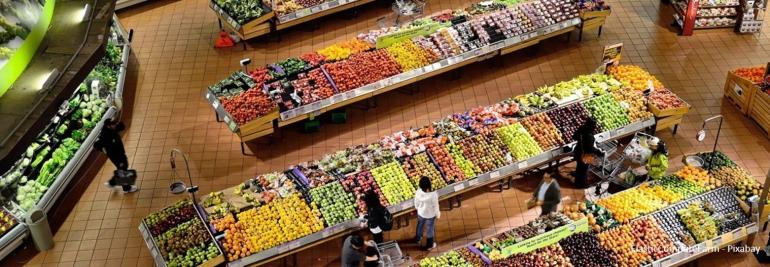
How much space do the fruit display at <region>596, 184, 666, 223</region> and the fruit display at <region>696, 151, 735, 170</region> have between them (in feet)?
3.86

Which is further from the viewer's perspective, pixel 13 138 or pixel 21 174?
pixel 21 174

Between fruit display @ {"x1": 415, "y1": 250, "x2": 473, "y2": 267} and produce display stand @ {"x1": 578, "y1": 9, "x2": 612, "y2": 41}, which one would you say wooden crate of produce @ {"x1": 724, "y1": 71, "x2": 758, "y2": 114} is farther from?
fruit display @ {"x1": 415, "y1": 250, "x2": 473, "y2": 267}

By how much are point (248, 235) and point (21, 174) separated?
3.61 metres

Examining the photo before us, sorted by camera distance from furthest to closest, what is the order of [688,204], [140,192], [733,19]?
[733,19] → [140,192] → [688,204]

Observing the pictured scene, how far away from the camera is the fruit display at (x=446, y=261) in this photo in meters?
10.3

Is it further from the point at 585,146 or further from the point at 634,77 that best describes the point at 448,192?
the point at 634,77

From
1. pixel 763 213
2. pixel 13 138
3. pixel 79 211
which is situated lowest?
pixel 79 211

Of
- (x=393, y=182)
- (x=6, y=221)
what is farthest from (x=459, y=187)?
(x=6, y=221)

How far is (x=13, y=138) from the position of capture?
10398 millimetres

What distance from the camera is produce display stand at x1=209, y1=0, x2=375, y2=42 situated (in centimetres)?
1542

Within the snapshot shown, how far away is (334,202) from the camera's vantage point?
11.4m

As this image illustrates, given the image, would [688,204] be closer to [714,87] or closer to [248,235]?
[714,87]

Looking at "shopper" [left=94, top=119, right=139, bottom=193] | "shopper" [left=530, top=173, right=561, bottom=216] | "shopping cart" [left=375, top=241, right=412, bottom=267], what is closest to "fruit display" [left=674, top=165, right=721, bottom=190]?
"shopper" [left=530, top=173, right=561, bottom=216]

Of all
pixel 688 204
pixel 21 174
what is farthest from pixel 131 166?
Result: pixel 688 204
